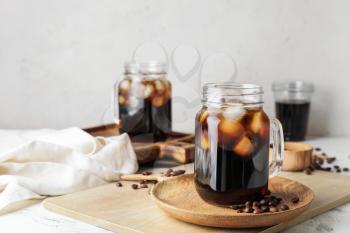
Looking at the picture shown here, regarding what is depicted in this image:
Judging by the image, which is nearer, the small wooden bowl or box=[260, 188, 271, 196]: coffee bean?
box=[260, 188, 271, 196]: coffee bean

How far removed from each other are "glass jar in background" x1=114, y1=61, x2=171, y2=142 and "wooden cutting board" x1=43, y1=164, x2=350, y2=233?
0.38 meters

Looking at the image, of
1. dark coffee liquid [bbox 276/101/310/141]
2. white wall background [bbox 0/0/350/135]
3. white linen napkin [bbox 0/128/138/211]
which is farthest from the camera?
white wall background [bbox 0/0/350/135]

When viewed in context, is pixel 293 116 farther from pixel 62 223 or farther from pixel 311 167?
pixel 62 223

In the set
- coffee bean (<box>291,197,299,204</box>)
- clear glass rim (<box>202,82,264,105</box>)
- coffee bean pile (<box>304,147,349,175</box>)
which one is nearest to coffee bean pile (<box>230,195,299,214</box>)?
coffee bean (<box>291,197,299,204</box>)

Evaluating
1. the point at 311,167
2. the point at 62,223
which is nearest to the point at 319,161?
the point at 311,167

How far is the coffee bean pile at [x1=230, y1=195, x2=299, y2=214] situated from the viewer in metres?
1.24

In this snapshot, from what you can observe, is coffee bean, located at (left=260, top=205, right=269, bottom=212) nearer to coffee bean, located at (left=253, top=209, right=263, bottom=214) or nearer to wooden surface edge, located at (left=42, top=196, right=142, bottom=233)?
coffee bean, located at (left=253, top=209, right=263, bottom=214)

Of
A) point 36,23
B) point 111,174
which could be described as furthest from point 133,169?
point 36,23

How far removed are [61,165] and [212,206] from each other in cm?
47

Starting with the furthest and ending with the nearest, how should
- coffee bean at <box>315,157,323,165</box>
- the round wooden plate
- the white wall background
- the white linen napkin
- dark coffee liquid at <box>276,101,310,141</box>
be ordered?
the white wall background → dark coffee liquid at <box>276,101,310,141</box> → coffee bean at <box>315,157,323,165</box> → the white linen napkin → the round wooden plate

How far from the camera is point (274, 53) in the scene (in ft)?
8.24

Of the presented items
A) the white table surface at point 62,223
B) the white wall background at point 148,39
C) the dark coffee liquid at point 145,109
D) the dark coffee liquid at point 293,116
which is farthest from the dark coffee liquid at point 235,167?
the white wall background at point 148,39

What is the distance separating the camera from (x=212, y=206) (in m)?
1.31

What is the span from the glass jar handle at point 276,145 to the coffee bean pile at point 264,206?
0.09 meters
